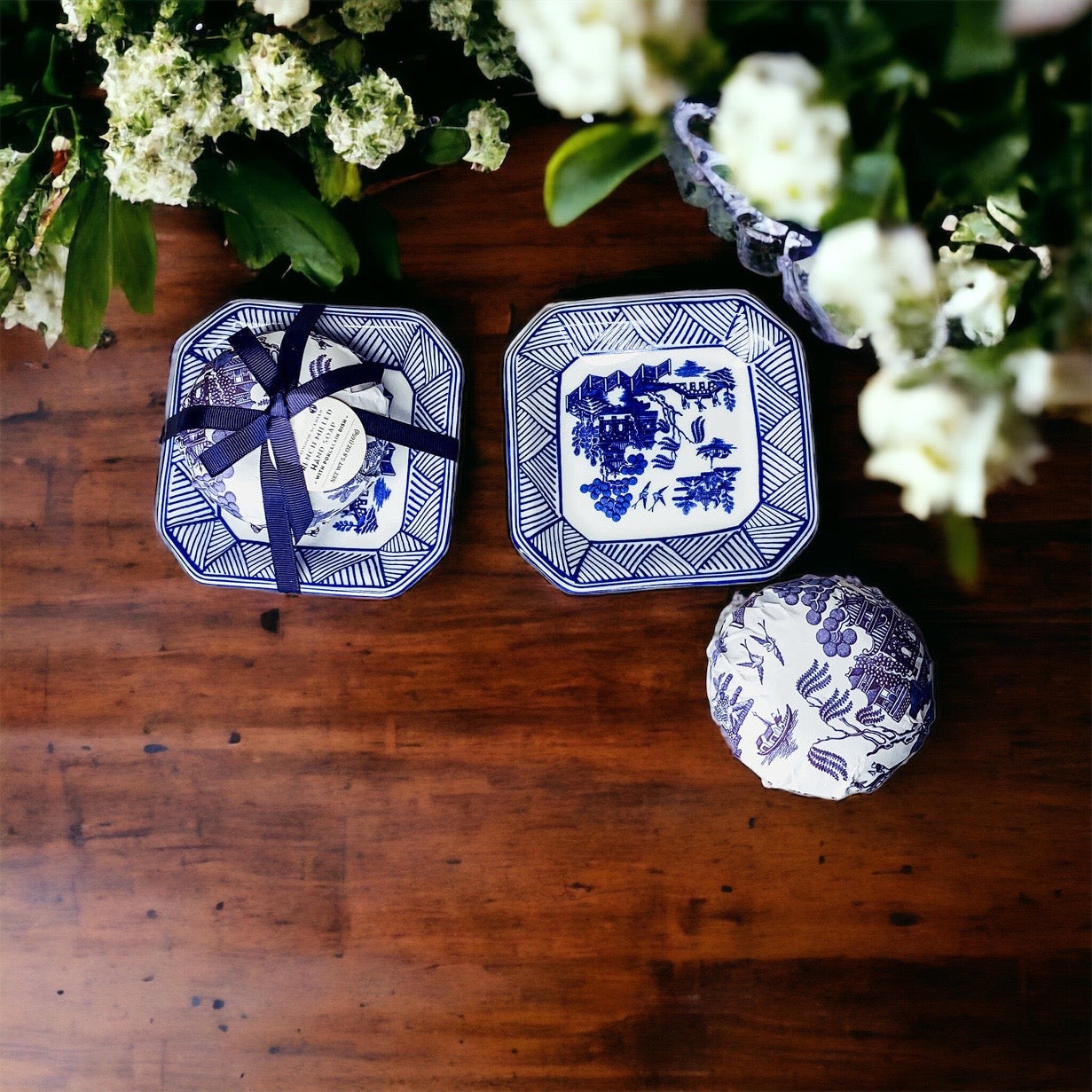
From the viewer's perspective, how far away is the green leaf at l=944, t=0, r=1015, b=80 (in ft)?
0.88

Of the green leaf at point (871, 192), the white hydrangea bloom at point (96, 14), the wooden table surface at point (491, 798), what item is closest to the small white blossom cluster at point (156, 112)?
the white hydrangea bloom at point (96, 14)

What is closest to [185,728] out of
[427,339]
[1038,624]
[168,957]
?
[168,957]

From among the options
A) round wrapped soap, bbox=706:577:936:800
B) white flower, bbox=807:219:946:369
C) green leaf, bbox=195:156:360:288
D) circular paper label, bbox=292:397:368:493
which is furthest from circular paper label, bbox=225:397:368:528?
white flower, bbox=807:219:946:369

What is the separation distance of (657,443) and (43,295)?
45 centimetres

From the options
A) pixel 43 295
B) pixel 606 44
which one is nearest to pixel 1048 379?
pixel 606 44

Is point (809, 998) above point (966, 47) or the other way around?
the other way around

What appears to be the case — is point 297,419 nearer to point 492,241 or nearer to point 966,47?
point 492,241

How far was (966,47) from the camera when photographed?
0.27 m

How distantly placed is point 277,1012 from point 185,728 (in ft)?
0.79

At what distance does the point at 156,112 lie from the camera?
1.52ft

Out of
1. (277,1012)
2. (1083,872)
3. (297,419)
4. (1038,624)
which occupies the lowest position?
(277,1012)

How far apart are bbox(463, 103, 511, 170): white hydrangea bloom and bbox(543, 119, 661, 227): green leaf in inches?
10.5

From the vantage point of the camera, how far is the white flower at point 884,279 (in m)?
0.28

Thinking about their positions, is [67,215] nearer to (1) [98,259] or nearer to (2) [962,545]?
(1) [98,259]
